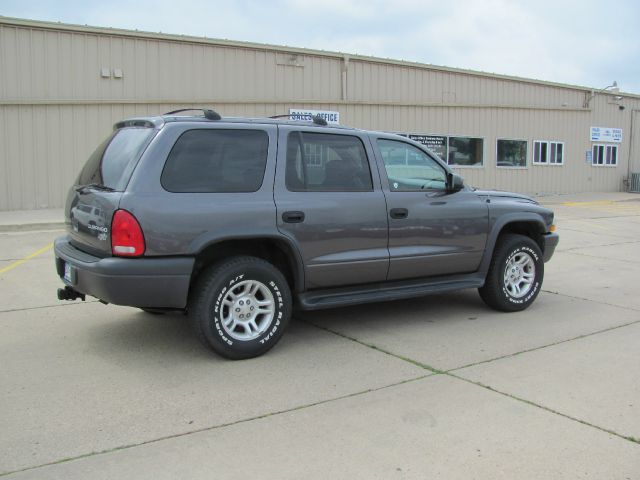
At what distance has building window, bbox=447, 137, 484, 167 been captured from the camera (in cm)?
2283

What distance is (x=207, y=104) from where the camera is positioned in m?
17.5

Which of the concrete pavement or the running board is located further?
the running board

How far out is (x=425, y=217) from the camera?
5.47m

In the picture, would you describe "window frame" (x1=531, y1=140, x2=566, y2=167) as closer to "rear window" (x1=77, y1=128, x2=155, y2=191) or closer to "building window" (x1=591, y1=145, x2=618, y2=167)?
"building window" (x1=591, y1=145, x2=618, y2=167)

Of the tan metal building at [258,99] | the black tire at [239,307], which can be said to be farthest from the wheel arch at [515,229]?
the tan metal building at [258,99]

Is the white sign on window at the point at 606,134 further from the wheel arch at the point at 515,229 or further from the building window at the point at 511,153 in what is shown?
the wheel arch at the point at 515,229

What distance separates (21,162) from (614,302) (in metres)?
14.5

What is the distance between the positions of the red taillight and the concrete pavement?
89cm

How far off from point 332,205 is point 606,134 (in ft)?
86.1

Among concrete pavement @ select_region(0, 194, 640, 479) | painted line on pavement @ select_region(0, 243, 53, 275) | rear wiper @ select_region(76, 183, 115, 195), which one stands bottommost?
concrete pavement @ select_region(0, 194, 640, 479)

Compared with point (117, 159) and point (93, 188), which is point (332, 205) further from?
point (93, 188)

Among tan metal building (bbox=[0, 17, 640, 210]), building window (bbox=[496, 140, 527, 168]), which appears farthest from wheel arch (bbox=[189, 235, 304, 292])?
building window (bbox=[496, 140, 527, 168])

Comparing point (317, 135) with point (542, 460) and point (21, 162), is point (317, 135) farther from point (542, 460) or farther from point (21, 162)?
point (21, 162)

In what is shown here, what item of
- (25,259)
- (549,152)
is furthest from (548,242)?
(549,152)
